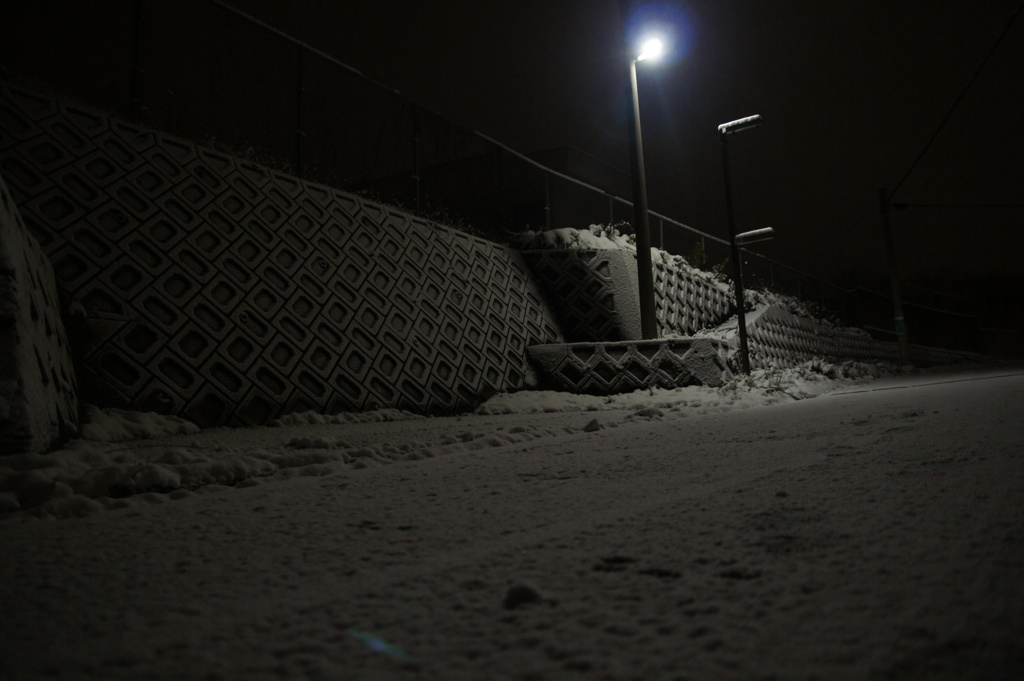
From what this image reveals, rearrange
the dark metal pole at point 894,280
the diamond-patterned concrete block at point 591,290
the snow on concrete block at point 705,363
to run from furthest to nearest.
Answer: the dark metal pole at point 894,280
the diamond-patterned concrete block at point 591,290
the snow on concrete block at point 705,363

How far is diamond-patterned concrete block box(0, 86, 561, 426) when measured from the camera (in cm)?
407

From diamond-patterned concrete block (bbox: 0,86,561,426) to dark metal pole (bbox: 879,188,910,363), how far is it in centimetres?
1596

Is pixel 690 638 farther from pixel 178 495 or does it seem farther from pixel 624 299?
pixel 624 299

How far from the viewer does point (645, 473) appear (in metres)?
2.14

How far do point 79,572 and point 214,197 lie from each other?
189 inches

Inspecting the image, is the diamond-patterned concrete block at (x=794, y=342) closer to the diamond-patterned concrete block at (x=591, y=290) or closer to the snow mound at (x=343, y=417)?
the diamond-patterned concrete block at (x=591, y=290)

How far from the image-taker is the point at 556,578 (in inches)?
42.7

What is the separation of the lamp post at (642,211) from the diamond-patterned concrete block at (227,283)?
213cm

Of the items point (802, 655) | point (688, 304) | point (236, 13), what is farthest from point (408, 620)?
point (688, 304)

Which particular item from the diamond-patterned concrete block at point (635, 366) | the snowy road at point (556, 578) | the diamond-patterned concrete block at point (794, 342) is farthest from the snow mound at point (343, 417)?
the diamond-patterned concrete block at point (794, 342)

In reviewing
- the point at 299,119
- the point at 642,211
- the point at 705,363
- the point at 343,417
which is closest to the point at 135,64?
the point at 299,119

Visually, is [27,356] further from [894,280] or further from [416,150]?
[894,280]

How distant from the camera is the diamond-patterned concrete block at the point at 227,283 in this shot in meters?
4.07

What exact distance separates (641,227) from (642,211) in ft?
0.78
